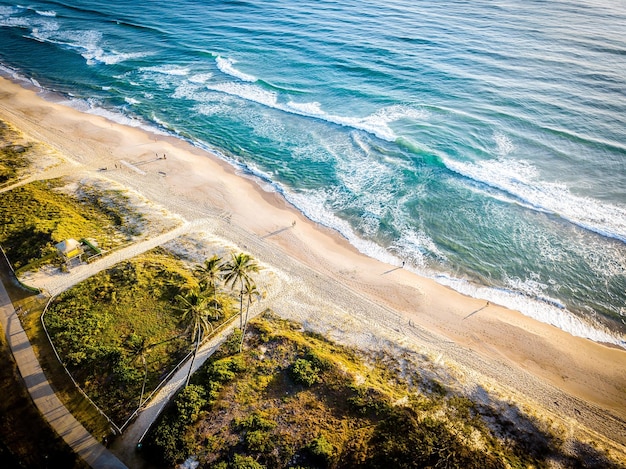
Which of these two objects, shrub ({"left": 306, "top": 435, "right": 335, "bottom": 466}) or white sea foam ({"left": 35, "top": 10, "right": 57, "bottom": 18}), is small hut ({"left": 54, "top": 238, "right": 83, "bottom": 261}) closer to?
shrub ({"left": 306, "top": 435, "right": 335, "bottom": 466})

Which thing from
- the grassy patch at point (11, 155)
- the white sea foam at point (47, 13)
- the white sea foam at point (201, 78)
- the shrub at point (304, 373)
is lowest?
the shrub at point (304, 373)

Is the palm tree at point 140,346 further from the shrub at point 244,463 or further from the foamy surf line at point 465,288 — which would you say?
the foamy surf line at point 465,288

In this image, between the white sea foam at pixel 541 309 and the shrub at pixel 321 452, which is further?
the white sea foam at pixel 541 309

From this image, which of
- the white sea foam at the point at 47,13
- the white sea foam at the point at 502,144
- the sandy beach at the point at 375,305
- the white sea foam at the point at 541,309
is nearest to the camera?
the sandy beach at the point at 375,305

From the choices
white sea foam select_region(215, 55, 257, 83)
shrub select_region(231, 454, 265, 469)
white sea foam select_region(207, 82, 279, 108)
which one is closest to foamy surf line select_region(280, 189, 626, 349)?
shrub select_region(231, 454, 265, 469)

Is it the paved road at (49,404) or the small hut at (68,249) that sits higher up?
the small hut at (68,249)

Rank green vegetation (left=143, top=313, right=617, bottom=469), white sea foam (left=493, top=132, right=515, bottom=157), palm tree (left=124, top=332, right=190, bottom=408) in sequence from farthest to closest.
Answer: white sea foam (left=493, top=132, right=515, bottom=157) → palm tree (left=124, top=332, right=190, bottom=408) → green vegetation (left=143, top=313, right=617, bottom=469)

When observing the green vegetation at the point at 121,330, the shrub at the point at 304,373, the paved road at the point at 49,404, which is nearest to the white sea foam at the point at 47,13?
the green vegetation at the point at 121,330

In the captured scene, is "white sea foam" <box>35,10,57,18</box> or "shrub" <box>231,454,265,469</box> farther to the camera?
"white sea foam" <box>35,10,57,18</box>
